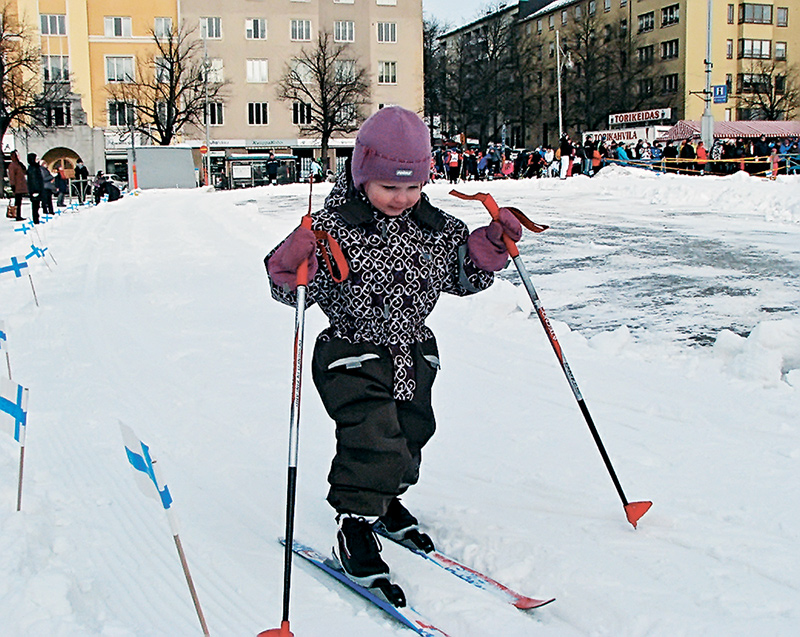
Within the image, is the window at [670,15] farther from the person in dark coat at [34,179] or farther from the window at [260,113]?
the person in dark coat at [34,179]

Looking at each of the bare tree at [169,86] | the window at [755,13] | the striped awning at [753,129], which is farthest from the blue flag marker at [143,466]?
the window at [755,13]

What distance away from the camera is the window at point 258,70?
2512 inches

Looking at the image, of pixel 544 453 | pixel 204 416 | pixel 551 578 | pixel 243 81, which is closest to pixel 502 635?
pixel 551 578

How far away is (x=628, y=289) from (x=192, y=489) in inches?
236

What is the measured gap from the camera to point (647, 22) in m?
71.1

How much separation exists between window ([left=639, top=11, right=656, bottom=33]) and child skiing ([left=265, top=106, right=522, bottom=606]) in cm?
7388

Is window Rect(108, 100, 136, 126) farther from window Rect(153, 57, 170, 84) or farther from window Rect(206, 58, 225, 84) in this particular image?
window Rect(206, 58, 225, 84)

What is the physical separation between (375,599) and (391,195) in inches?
52.3

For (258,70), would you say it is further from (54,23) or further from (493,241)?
(493,241)

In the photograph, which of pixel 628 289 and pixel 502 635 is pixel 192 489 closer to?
pixel 502 635

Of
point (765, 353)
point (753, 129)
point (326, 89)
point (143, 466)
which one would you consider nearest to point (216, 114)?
point (326, 89)

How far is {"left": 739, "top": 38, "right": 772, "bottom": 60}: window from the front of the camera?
6950cm

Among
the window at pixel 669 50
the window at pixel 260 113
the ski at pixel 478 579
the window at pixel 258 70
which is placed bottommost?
the ski at pixel 478 579

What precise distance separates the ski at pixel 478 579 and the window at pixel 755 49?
74.6m
